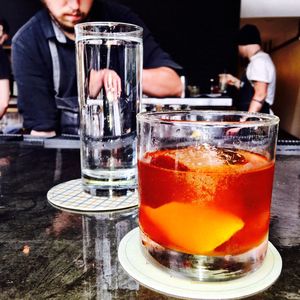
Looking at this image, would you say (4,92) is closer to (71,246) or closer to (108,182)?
(108,182)

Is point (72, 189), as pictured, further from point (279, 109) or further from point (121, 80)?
point (279, 109)

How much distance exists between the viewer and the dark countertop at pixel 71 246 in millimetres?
398

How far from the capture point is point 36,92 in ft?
7.80

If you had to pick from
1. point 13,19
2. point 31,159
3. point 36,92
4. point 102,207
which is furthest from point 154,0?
point 102,207

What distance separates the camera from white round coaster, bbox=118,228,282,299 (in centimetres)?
39

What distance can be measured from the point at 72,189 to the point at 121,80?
9.4 inches

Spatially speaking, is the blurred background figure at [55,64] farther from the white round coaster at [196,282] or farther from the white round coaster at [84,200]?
the white round coaster at [196,282]

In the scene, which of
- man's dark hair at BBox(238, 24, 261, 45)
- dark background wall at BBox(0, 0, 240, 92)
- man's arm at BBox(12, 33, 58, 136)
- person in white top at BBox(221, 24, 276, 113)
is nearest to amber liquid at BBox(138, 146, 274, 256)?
man's arm at BBox(12, 33, 58, 136)

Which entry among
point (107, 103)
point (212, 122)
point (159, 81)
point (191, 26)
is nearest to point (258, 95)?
point (159, 81)

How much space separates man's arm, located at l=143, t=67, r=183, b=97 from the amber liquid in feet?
6.59

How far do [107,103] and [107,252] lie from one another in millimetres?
343

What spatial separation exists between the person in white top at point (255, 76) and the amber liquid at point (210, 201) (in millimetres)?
3929

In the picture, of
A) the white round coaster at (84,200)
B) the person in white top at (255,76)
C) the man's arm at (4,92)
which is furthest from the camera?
the person in white top at (255,76)

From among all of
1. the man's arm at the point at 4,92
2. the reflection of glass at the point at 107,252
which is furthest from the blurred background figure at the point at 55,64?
the reflection of glass at the point at 107,252
